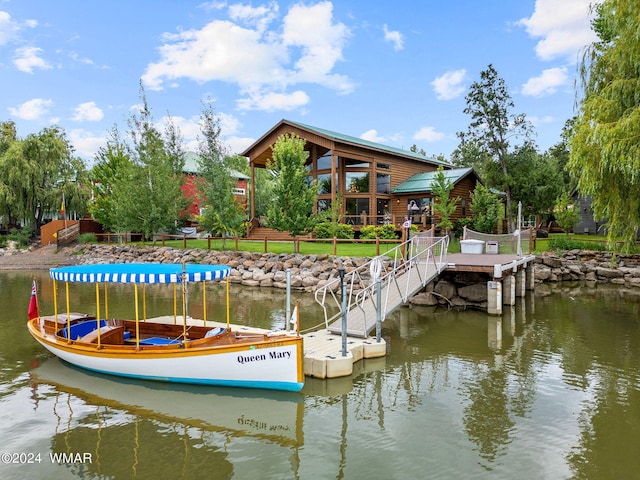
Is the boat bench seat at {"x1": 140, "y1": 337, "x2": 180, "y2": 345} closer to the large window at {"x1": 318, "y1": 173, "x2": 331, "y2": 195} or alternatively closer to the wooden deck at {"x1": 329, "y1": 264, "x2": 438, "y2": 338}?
the wooden deck at {"x1": 329, "y1": 264, "x2": 438, "y2": 338}

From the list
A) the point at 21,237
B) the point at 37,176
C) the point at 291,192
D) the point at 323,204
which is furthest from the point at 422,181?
the point at 21,237

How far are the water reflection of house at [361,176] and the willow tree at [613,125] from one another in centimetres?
1611

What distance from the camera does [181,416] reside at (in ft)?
26.1

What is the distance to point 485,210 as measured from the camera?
32406 mm

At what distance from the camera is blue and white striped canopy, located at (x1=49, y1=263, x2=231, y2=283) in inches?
352

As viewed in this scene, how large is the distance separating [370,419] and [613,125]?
36.6ft

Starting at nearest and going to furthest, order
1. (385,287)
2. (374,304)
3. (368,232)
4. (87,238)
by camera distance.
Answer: (374,304) → (385,287) → (368,232) → (87,238)

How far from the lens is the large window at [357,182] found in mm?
33438

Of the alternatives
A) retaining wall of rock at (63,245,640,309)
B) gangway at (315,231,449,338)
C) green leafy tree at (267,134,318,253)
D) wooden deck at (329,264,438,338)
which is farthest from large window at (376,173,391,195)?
wooden deck at (329,264,438,338)

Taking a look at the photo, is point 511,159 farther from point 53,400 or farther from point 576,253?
point 53,400

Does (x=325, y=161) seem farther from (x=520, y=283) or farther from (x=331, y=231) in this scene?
(x=520, y=283)

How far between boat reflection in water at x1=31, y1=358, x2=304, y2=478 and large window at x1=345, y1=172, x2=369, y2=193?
83.7ft

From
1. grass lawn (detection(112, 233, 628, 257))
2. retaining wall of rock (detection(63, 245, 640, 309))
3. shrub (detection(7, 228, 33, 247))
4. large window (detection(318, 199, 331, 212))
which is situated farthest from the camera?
shrub (detection(7, 228, 33, 247))

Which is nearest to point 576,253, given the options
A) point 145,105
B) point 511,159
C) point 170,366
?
point 511,159
